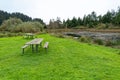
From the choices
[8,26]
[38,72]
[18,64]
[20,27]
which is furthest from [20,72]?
[8,26]

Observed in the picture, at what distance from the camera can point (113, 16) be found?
66938 millimetres

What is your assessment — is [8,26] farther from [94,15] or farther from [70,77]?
[70,77]

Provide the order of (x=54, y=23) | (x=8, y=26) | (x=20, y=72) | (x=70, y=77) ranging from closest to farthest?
(x=70, y=77)
(x=20, y=72)
(x=8, y=26)
(x=54, y=23)

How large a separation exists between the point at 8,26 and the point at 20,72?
41805mm

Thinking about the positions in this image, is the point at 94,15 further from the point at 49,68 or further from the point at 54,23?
the point at 49,68

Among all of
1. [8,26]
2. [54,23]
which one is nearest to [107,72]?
[8,26]

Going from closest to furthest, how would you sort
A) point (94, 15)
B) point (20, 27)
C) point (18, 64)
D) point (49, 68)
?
1. point (49, 68)
2. point (18, 64)
3. point (20, 27)
4. point (94, 15)

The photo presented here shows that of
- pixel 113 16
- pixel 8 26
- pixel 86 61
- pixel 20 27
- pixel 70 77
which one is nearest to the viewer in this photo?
pixel 70 77

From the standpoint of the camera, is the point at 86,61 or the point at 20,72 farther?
the point at 86,61

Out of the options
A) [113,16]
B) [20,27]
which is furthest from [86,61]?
[113,16]

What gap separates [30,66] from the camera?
9.16m

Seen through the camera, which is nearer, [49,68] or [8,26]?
[49,68]

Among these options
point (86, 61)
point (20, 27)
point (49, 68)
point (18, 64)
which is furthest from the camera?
point (20, 27)

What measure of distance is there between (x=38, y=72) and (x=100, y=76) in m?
2.05
